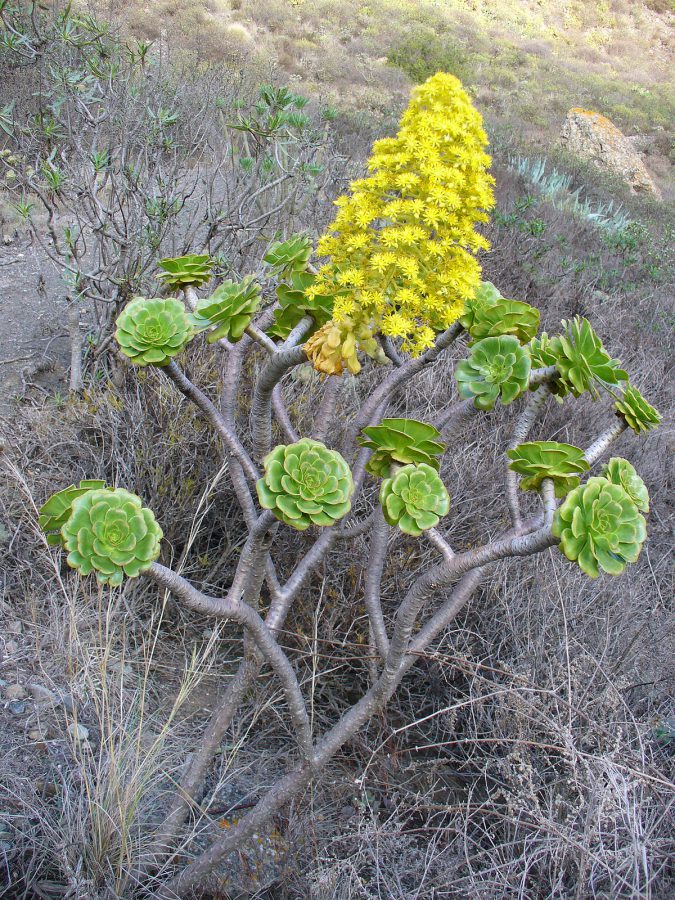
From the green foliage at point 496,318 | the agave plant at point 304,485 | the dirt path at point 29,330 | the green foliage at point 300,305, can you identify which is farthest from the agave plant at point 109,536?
the dirt path at point 29,330

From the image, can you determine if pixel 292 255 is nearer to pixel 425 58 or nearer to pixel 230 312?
pixel 230 312

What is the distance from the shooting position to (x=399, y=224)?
3.58 ft

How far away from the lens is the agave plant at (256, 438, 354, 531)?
1.04 m

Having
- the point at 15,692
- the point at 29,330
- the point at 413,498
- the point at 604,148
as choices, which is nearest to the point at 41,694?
the point at 15,692

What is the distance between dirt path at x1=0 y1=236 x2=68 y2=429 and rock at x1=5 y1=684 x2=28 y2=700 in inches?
46.2

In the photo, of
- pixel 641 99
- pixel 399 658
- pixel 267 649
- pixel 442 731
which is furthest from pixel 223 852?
pixel 641 99

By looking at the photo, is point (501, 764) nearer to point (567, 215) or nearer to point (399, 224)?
point (399, 224)

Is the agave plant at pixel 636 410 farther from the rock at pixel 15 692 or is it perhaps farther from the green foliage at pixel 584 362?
the rock at pixel 15 692

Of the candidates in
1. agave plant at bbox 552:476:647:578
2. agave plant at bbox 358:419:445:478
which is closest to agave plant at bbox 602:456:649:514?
agave plant at bbox 552:476:647:578

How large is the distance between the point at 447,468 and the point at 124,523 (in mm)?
1734

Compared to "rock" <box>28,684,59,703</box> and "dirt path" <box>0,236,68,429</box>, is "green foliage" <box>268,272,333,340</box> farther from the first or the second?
"dirt path" <box>0,236,68,429</box>

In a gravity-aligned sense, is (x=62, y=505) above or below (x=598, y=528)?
below

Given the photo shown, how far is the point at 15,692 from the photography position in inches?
75.4

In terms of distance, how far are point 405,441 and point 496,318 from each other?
1.16 feet
